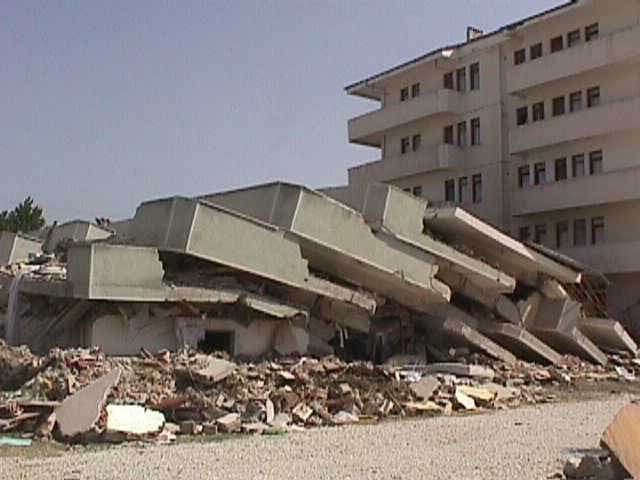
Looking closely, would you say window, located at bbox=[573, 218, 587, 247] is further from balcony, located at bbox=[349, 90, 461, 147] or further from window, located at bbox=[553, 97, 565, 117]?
balcony, located at bbox=[349, 90, 461, 147]

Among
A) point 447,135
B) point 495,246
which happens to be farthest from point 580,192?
point 495,246

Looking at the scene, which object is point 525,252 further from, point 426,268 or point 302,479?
point 302,479

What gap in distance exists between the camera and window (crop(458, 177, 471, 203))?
44128mm

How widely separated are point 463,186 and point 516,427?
28.7m

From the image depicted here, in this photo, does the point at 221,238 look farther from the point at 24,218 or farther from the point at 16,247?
the point at 24,218

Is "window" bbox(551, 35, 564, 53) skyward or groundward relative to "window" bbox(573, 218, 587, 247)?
skyward

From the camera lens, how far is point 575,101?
3950 cm

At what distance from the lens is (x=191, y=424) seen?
51.8 feet

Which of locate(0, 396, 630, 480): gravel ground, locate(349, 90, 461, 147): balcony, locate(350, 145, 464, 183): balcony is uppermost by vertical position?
locate(349, 90, 461, 147): balcony

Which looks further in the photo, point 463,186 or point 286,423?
point 463,186

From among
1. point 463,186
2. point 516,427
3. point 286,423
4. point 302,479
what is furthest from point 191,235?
point 463,186

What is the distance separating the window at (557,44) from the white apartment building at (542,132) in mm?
55

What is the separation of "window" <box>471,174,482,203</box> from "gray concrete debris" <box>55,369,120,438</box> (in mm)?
29564

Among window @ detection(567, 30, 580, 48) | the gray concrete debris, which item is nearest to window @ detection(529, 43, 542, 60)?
window @ detection(567, 30, 580, 48)
